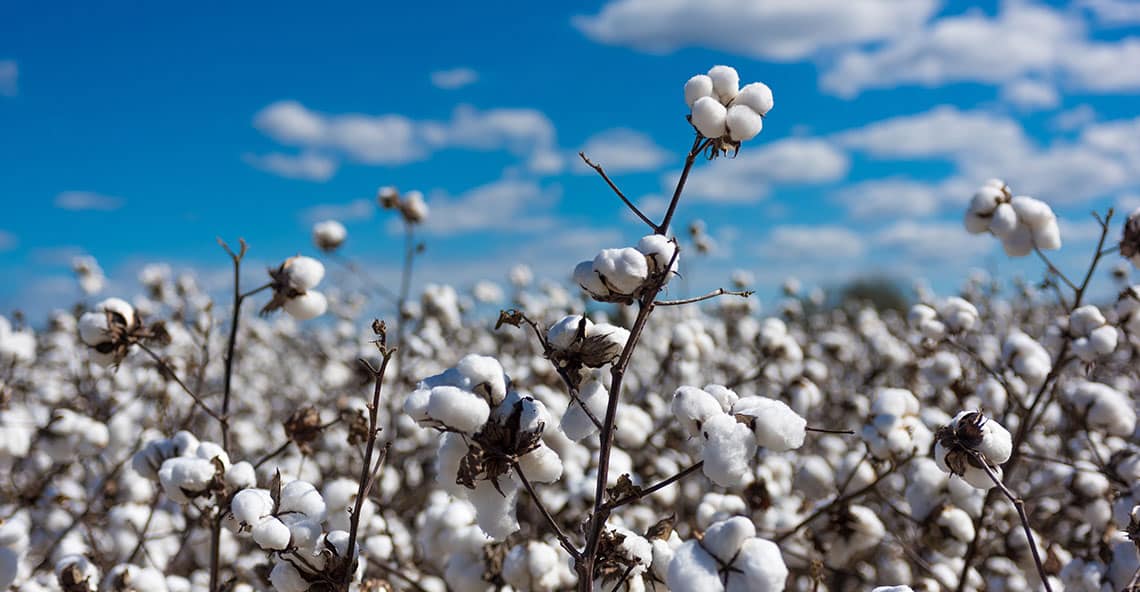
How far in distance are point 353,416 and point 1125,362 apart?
391 centimetres

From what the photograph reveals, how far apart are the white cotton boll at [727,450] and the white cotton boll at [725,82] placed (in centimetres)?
70

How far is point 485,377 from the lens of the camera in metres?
1.37

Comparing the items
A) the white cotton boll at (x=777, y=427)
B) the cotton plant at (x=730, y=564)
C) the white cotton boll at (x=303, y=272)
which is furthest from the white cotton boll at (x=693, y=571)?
the white cotton boll at (x=303, y=272)

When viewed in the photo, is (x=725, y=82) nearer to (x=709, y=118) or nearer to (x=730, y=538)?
(x=709, y=118)

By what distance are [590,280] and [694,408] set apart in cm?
31

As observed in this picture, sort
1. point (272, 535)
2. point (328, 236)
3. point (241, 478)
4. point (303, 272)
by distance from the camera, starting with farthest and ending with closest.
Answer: point (328, 236) → point (303, 272) → point (241, 478) → point (272, 535)

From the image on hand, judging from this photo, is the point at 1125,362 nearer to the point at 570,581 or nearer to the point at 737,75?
the point at 570,581

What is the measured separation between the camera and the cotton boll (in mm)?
1654

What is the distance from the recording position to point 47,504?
12.5 feet

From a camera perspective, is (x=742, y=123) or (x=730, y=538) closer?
(x=730, y=538)

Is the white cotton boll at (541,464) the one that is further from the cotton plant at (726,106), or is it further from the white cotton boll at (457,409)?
the cotton plant at (726,106)

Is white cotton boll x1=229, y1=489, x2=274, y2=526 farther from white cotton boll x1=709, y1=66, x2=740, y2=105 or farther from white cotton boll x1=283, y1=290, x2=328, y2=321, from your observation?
white cotton boll x1=709, y1=66, x2=740, y2=105

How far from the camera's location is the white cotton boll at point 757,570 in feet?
3.92

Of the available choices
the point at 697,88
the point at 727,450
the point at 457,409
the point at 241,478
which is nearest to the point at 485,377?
the point at 457,409
